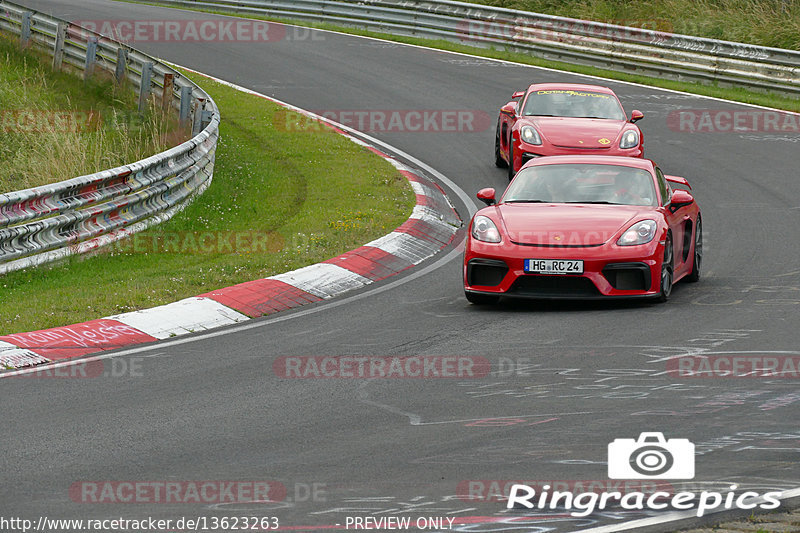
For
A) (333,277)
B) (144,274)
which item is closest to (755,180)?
(333,277)

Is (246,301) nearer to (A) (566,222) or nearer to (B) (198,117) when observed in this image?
(A) (566,222)

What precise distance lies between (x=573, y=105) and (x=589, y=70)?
10830 mm

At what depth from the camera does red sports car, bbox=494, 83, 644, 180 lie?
16.8m

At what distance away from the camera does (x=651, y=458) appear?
6066 millimetres

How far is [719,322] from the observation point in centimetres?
968

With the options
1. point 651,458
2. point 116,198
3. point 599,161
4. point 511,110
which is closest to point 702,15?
point 511,110

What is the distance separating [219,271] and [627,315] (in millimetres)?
4050

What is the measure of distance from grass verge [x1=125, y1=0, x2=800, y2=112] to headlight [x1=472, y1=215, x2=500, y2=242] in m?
15.5

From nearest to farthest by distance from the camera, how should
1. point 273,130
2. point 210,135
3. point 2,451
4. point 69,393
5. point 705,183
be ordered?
point 2,451
point 69,393
point 210,135
point 705,183
point 273,130

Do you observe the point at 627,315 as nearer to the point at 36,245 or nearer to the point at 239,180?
the point at 36,245

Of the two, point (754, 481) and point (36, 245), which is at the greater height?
point (754, 481)

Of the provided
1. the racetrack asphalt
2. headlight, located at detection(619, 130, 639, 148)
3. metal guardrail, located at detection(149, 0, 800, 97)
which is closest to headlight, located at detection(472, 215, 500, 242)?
the racetrack asphalt

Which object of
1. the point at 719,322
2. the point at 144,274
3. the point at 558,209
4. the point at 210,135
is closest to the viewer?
A: the point at 719,322

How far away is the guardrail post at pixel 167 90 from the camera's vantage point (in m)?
19.4
